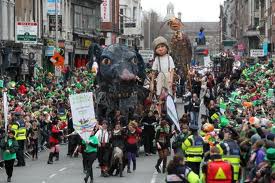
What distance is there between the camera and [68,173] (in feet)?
77.6

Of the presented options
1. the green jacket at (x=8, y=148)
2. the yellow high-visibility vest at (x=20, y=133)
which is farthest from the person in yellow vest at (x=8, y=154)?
the yellow high-visibility vest at (x=20, y=133)

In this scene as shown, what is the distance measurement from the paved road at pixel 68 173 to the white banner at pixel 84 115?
1380 millimetres

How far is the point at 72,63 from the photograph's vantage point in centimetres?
7700

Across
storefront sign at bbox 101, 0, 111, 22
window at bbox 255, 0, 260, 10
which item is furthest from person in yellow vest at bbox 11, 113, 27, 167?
window at bbox 255, 0, 260, 10

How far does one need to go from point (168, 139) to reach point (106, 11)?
287 ft

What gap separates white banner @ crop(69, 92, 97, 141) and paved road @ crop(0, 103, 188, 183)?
1380mm

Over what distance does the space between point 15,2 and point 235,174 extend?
4152 centimetres

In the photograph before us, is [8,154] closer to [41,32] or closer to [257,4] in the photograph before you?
[41,32]

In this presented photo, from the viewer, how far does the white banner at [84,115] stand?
69.5 feet

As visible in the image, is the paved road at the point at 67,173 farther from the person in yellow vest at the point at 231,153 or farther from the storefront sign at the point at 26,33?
the storefront sign at the point at 26,33

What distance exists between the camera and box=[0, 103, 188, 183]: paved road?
72.3 feet

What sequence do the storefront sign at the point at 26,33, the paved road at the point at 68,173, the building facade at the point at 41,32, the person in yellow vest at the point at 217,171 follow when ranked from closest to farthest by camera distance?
the person in yellow vest at the point at 217,171 → the paved road at the point at 68,173 → the storefront sign at the point at 26,33 → the building facade at the point at 41,32

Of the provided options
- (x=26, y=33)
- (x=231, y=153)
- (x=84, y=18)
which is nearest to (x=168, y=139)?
(x=231, y=153)

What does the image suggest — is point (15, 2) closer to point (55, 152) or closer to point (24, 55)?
point (24, 55)
